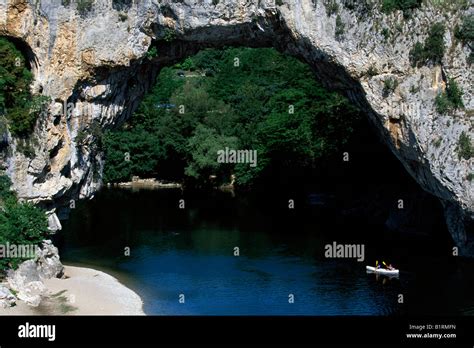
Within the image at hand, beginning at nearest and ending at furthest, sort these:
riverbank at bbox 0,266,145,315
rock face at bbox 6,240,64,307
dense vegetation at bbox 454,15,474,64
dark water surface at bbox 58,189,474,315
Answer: riverbank at bbox 0,266,145,315, rock face at bbox 6,240,64,307, dense vegetation at bbox 454,15,474,64, dark water surface at bbox 58,189,474,315

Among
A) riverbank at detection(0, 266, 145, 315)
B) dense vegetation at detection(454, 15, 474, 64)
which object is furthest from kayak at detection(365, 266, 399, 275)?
riverbank at detection(0, 266, 145, 315)

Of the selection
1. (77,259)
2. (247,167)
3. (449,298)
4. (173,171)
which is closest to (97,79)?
(77,259)

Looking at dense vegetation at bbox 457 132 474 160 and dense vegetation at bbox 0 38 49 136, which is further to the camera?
dense vegetation at bbox 0 38 49 136

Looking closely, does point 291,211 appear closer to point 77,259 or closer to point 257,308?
point 77,259

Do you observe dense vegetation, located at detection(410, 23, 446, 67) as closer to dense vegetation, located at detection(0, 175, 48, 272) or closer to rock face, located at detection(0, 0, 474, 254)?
rock face, located at detection(0, 0, 474, 254)

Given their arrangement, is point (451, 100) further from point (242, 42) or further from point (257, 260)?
point (257, 260)

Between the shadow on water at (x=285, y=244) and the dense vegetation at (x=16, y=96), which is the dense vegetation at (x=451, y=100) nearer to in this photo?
the shadow on water at (x=285, y=244)
